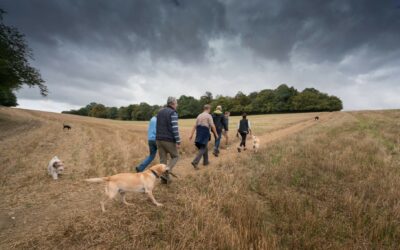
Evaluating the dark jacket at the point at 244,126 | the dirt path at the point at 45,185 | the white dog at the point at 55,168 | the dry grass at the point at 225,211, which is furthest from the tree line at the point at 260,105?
the white dog at the point at 55,168

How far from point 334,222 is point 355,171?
3.61 meters

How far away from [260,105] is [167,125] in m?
82.9

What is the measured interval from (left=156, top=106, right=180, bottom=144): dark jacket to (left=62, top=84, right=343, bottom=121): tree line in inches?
3088

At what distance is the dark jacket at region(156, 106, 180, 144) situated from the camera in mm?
5773

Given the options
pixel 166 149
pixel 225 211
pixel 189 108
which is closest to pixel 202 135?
pixel 166 149

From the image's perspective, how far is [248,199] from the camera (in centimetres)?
487

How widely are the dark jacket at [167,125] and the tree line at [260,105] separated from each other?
257 ft

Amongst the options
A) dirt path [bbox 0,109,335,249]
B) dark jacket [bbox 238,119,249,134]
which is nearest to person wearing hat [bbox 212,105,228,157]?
dark jacket [bbox 238,119,249,134]

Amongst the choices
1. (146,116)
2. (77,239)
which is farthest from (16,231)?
(146,116)

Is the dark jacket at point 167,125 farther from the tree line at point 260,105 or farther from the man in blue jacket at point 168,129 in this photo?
the tree line at point 260,105

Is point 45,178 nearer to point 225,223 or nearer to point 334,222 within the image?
point 225,223

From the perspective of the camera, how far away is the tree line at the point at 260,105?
7656 cm

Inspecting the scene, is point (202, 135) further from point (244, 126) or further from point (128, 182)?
point (244, 126)

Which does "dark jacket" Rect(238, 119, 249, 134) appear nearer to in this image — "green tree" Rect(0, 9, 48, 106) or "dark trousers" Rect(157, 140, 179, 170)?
"dark trousers" Rect(157, 140, 179, 170)
